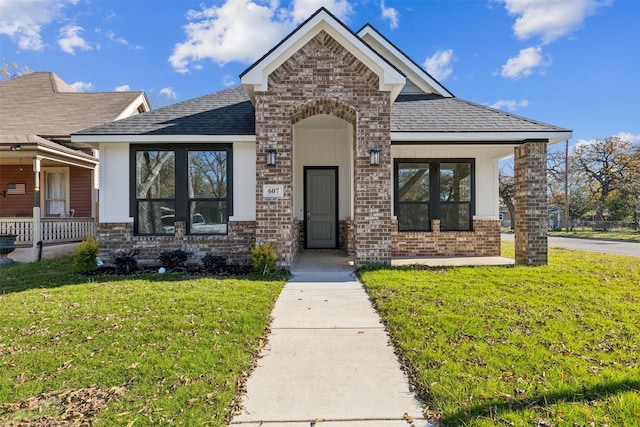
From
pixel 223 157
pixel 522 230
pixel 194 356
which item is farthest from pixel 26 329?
pixel 522 230

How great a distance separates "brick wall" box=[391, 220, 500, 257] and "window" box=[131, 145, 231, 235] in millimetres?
4980

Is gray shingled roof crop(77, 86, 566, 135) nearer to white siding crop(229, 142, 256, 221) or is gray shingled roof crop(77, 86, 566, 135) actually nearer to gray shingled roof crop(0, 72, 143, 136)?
white siding crop(229, 142, 256, 221)

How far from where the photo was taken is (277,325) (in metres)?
4.64

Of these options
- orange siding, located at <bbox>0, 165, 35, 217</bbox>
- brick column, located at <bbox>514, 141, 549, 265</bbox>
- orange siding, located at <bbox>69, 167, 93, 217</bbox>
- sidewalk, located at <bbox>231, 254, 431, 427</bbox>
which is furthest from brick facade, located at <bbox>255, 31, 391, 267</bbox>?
orange siding, located at <bbox>0, 165, 35, 217</bbox>

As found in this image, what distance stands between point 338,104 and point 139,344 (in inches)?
241

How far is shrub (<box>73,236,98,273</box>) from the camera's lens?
311 inches

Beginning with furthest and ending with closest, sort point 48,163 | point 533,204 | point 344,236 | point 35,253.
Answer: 1. point 48,163
2. point 344,236
3. point 35,253
4. point 533,204

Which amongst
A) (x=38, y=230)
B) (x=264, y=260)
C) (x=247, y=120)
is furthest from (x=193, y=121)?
(x=38, y=230)

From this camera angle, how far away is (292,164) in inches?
330

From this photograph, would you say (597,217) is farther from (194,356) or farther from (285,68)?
(194,356)

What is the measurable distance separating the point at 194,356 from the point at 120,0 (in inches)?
445

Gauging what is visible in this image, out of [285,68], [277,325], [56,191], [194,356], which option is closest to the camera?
[194,356]

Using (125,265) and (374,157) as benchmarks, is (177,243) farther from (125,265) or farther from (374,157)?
(374,157)

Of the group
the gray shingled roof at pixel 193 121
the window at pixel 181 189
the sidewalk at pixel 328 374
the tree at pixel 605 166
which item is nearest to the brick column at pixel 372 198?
the sidewalk at pixel 328 374
